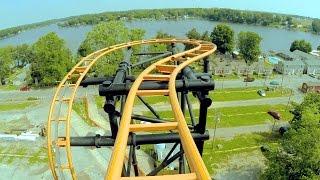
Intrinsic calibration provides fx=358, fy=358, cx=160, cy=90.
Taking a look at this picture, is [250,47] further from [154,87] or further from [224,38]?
[154,87]

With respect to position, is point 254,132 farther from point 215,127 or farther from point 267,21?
point 267,21

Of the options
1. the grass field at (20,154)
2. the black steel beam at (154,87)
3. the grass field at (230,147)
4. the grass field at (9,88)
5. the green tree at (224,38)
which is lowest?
the grass field at (230,147)

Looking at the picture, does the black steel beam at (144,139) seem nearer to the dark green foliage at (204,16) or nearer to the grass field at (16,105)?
the grass field at (16,105)

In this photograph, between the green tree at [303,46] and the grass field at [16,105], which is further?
the green tree at [303,46]

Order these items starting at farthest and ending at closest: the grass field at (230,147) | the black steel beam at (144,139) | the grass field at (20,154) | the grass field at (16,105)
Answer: the grass field at (16,105) → the grass field at (230,147) → the grass field at (20,154) → the black steel beam at (144,139)

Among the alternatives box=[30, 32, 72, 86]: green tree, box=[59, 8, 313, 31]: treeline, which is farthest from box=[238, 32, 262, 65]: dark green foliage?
box=[59, 8, 313, 31]: treeline

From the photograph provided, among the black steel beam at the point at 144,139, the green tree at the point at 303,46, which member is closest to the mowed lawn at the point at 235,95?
the black steel beam at the point at 144,139


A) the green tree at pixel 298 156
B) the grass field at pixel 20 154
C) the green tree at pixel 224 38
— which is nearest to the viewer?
the green tree at pixel 298 156
